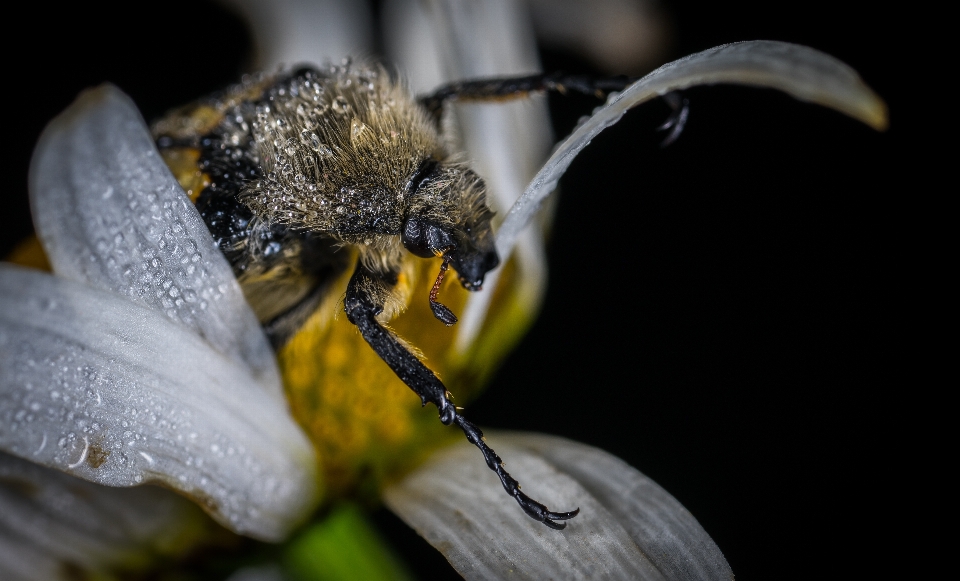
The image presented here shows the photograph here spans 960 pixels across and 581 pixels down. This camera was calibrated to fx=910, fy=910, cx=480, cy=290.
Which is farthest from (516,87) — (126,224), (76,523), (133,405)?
(76,523)

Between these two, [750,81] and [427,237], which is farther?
[427,237]

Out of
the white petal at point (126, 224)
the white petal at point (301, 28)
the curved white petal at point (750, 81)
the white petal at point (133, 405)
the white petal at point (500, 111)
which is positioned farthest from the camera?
the white petal at point (301, 28)

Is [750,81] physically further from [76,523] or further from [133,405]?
[76,523]

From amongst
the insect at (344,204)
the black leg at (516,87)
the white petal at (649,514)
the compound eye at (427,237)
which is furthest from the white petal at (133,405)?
the black leg at (516,87)

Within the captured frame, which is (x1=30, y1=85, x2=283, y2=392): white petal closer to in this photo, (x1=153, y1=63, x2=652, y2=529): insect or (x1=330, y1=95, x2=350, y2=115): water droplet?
(x1=153, y1=63, x2=652, y2=529): insect

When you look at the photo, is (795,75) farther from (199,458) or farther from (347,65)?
(199,458)

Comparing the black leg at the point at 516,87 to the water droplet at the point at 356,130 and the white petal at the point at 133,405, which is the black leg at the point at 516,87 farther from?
the white petal at the point at 133,405
